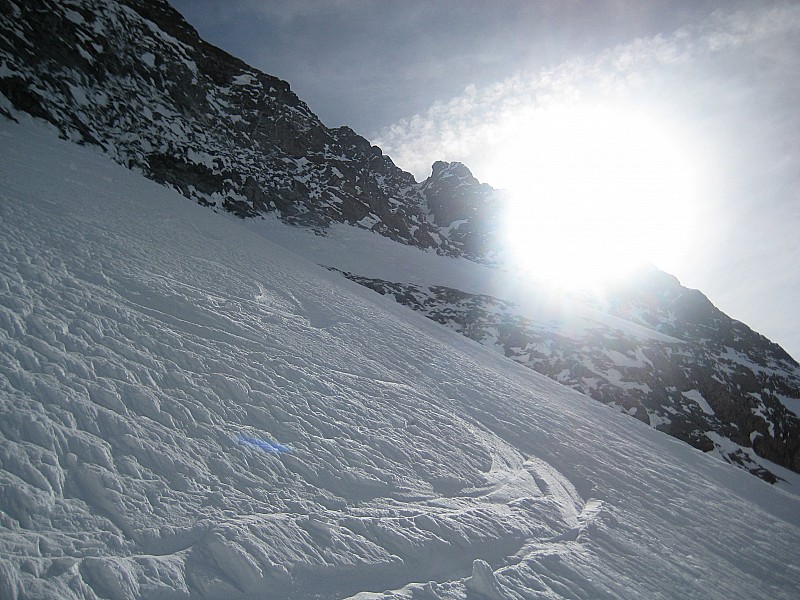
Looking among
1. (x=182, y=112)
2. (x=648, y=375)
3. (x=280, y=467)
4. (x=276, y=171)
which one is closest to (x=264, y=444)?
(x=280, y=467)

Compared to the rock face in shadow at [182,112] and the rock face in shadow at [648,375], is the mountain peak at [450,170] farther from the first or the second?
the rock face in shadow at [648,375]

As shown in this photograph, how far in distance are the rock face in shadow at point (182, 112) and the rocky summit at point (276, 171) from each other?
0.52 ft

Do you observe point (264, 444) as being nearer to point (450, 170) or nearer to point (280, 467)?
point (280, 467)

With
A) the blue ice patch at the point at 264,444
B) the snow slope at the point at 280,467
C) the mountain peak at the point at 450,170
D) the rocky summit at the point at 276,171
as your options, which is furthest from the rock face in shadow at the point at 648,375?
the mountain peak at the point at 450,170

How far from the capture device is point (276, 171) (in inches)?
1948

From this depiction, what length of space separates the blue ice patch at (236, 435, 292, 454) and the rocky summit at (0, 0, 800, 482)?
825 inches

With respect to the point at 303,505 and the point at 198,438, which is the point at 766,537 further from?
the point at 198,438

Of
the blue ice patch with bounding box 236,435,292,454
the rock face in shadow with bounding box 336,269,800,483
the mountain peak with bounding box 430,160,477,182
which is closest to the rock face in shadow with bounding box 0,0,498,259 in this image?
the rock face in shadow with bounding box 336,269,800,483

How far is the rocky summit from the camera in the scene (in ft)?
89.5

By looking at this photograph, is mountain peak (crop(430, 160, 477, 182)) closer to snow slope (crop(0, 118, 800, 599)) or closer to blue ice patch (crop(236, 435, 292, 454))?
snow slope (crop(0, 118, 800, 599))

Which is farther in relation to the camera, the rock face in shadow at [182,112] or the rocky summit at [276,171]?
the rock face in shadow at [182,112]

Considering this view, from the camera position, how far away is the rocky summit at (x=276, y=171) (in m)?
27.3

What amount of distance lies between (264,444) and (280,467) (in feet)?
1.05

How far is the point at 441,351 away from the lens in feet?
32.7
